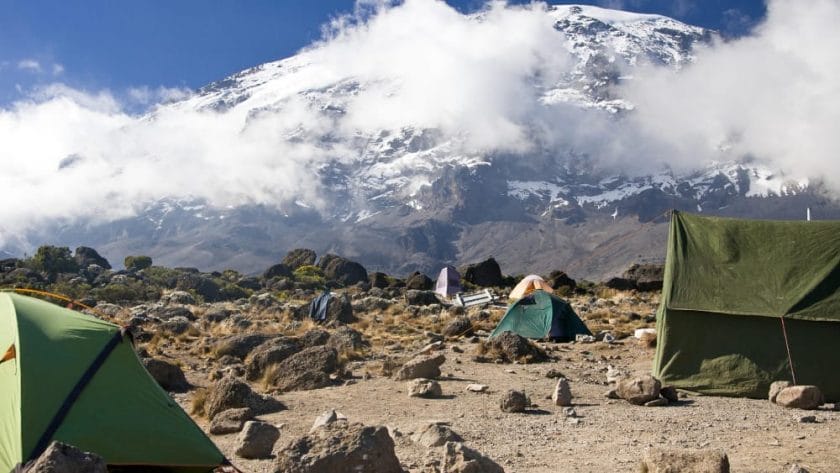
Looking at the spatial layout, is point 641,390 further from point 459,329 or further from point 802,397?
point 459,329

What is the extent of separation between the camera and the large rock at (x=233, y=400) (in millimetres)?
11586

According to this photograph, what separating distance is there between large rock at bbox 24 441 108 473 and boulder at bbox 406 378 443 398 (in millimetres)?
7335

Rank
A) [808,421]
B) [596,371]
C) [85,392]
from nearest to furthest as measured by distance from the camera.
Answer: [85,392] → [808,421] → [596,371]

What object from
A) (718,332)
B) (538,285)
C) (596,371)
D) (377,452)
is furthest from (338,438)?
(538,285)

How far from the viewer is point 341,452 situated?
23.2 ft

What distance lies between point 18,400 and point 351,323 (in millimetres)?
20504

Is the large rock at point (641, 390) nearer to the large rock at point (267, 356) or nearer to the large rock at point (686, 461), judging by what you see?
the large rock at point (686, 461)

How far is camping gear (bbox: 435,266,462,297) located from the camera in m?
52.6

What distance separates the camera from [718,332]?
12.9 m

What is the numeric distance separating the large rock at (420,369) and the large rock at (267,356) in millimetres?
2476

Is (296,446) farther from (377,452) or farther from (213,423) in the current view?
(213,423)

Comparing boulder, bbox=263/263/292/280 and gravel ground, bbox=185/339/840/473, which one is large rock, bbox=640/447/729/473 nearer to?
gravel ground, bbox=185/339/840/473

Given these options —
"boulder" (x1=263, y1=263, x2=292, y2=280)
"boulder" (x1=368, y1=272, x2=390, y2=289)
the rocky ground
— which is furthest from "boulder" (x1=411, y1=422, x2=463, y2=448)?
"boulder" (x1=263, y1=263, x2=292, y2=280)

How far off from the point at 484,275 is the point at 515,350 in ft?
155
